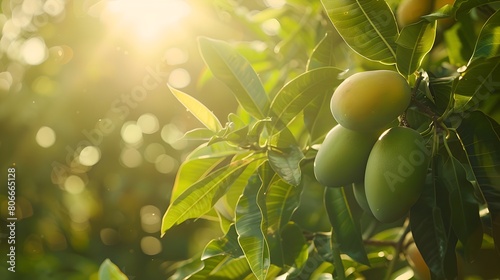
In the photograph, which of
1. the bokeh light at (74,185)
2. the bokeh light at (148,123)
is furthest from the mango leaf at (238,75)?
the bokeh light at (74,185)

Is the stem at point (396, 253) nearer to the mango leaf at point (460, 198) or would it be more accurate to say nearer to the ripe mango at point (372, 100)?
the mango leaf at point (460, 198)

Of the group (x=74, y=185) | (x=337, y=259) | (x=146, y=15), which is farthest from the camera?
(x=74, y=185)

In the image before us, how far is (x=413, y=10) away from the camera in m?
1.25

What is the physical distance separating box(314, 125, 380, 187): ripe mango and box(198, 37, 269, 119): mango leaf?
157mm

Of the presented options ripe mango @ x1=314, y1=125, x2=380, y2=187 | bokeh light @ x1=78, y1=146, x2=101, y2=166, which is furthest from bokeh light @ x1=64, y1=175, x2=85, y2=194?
ripe mango @ x1=314, y1=125, x2=380, y2=187

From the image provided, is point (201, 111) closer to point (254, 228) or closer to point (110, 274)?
point (254, 228)

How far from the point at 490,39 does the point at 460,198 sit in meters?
0.23

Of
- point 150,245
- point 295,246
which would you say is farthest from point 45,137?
point 295,246

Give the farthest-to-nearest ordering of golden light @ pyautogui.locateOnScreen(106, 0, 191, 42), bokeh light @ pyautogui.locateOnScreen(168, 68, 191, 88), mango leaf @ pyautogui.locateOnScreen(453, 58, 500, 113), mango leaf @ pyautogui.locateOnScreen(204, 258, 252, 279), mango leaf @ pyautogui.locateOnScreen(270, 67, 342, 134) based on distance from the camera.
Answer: bokeh light @ pyautogui.locateOnScreen(168, 68, 191, 88) → golden light @ pyautogui.locateOnScreen(106, 0, 191, 42) → mango leaf @ pyautogui.locateOnScreen(204, 258, 252, 279) → mango leaf @ pyautogui.locateOnScreen(270, 67, 342, 134) → mango leaf @ pyautogui.locateOnScreen(453, 58, 500, 113)

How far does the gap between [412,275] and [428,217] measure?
0.23 metres

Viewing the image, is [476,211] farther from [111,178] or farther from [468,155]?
[111,178]

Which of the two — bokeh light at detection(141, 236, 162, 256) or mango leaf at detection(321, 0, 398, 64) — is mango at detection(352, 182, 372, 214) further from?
bokeh light at detection(141, 236, 162, 256)

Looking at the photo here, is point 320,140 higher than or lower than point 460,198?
higher

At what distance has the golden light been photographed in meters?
1.97
